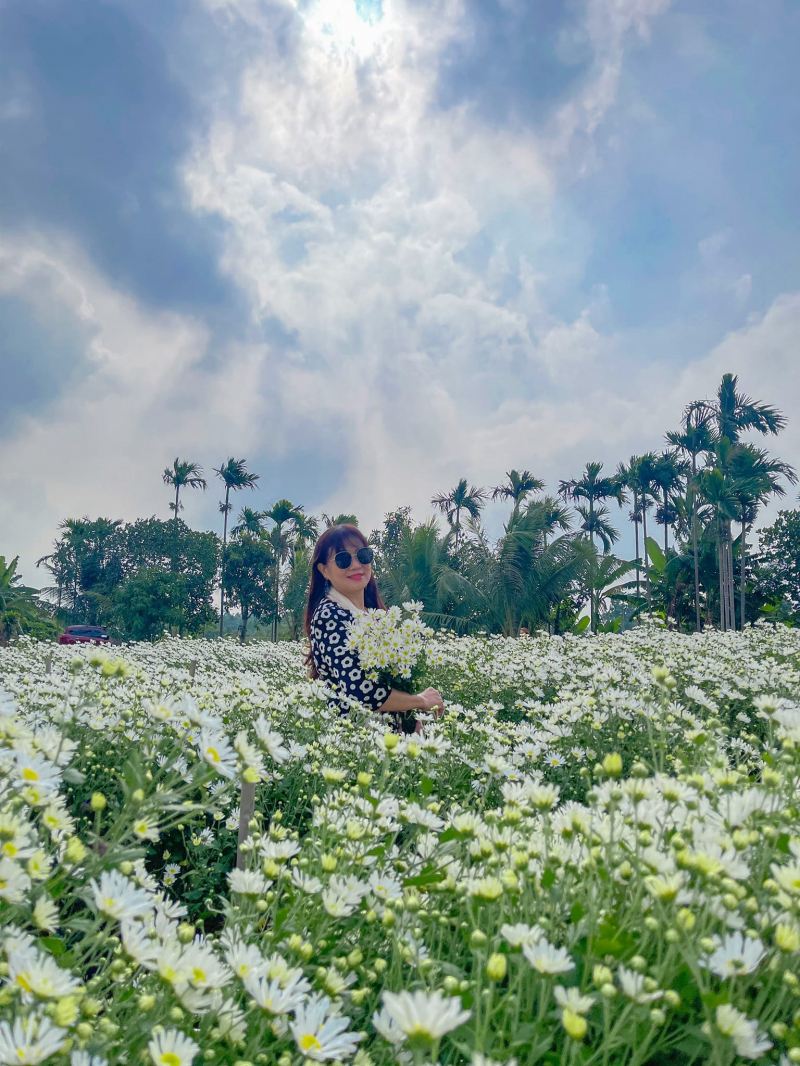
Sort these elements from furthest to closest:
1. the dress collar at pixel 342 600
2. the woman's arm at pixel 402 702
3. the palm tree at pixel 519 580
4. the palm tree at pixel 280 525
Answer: the palm tree at pixel 280 525 < the palm tree at pixel 519 580 < the dress collar at pixel 342 600 < the woman's arm at pixel 402 702

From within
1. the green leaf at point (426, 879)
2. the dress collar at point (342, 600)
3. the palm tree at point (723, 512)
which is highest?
the palm tree at point (723, 512)

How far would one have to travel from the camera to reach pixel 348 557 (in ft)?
14.0

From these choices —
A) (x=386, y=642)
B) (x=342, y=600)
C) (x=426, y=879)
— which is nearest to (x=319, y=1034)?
(x=426, y=879)

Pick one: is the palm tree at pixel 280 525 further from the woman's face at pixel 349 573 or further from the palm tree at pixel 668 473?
the woman's face at pixel 349 573

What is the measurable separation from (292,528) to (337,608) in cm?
3494

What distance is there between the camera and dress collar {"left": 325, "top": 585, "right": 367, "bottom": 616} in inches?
165

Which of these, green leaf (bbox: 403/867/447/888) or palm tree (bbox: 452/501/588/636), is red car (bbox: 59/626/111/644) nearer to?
palm tree (bbox: 452/501/588/636)

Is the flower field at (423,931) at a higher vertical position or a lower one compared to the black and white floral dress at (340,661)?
lower

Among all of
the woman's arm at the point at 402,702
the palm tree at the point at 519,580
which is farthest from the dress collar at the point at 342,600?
the palm tree at the point at 519,580

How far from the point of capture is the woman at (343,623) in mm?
3812

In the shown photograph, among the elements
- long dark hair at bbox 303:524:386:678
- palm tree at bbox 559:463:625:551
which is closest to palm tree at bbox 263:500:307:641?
palm tree at bbox 559:463:625:551

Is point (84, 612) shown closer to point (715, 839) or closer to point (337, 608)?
point (337, 608)

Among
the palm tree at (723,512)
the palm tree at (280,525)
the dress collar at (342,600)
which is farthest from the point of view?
the palm tree at (280,525)

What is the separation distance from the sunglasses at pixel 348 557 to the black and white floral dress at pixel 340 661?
209 mm
